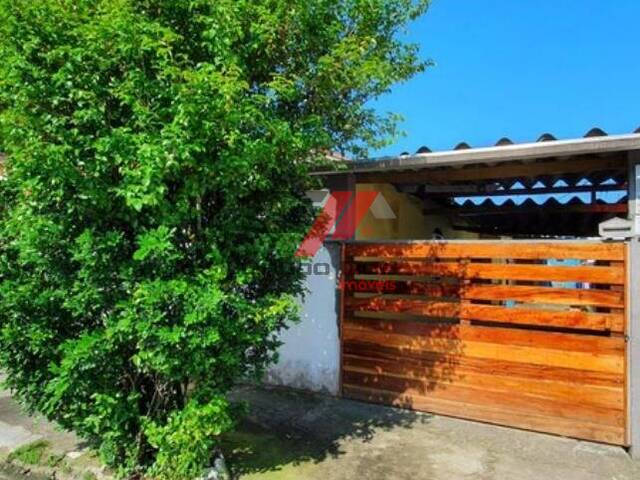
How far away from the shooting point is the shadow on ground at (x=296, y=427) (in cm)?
448

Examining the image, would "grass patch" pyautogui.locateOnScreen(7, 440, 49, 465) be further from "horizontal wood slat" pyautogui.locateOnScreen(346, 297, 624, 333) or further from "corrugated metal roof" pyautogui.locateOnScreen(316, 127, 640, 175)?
"corrugated metal roof" pyautogui.locateOnScreen(316, 127, 640, 175)

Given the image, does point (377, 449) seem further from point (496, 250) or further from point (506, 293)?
point (496, 250)

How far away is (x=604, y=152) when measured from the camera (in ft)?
15.0

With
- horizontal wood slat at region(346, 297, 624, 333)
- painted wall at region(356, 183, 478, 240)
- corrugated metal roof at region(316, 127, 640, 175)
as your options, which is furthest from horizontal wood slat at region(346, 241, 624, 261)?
corrugated metal roof at region(316, 127, 640, 175)

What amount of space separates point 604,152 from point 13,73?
5.02 m

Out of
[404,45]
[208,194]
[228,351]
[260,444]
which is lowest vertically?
[260,444]

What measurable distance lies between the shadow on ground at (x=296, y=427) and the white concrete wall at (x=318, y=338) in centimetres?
22

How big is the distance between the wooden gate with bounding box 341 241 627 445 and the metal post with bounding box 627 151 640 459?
67 mm

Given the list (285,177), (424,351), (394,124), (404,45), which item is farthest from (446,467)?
(404,45)

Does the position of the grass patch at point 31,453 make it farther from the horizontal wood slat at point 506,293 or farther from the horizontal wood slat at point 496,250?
the horizontal wood slat at point 496,250

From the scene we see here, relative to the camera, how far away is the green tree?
10.5 ft

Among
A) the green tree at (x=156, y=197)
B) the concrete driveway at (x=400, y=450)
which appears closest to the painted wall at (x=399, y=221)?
the concrete driveway at (x=400, y=450)

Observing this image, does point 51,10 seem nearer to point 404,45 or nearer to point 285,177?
point 285,177

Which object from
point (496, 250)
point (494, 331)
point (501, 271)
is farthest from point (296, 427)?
point (496, 250)
